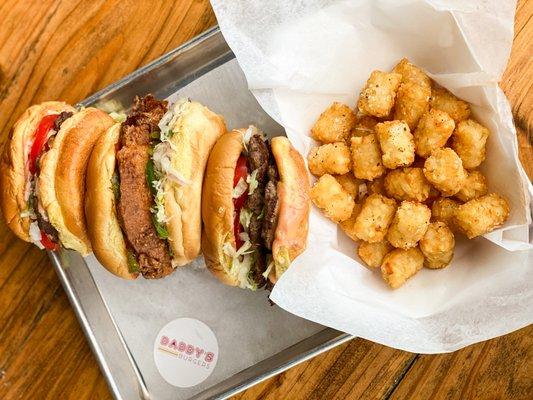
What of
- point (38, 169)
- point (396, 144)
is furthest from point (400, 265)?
point (38, 169)

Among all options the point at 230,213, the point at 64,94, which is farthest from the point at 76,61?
the point at 230,213

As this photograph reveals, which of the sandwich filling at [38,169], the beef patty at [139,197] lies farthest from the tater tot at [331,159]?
the sandwich filling at [38,169]

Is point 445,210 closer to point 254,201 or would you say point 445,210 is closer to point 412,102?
point 412,102

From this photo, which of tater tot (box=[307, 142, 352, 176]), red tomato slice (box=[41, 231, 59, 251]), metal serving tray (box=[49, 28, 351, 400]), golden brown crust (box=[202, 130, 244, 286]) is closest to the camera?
golden brown crust (box=[202, 130, 244, 286])

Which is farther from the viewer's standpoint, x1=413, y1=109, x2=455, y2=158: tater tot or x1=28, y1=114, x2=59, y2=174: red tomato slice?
x1=28, y1=114, x2=59, y2=174: red tomato slice

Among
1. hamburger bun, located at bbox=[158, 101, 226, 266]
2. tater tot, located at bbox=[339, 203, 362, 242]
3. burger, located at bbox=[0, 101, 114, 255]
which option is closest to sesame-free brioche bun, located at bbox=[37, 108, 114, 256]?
burger, located at bbox=[0, 101, 114, 255]

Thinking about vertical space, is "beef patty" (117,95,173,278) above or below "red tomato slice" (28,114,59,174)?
below

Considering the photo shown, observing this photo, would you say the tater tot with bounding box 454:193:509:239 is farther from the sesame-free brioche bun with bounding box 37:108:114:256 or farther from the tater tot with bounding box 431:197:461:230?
the sesame-free brioche bun with bounding box 37:108:114:256

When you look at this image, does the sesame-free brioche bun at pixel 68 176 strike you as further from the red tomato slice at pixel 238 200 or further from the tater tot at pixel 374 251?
the tater tot at pixel 374 251
